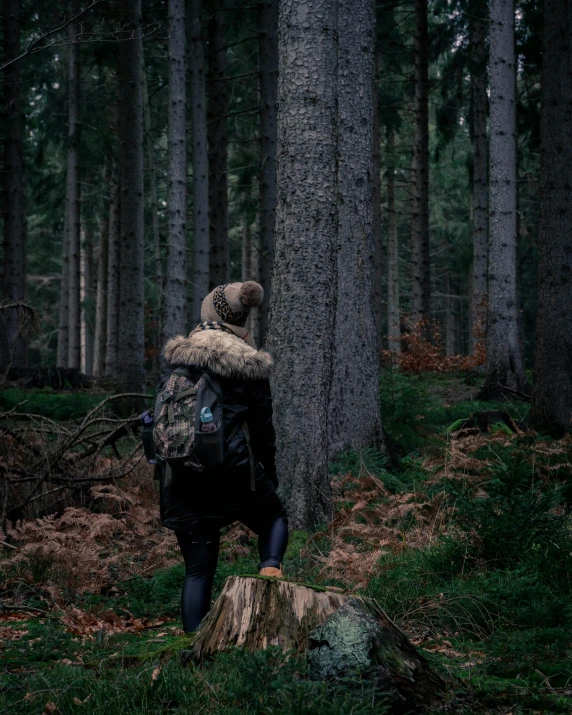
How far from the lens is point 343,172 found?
31.4 feet

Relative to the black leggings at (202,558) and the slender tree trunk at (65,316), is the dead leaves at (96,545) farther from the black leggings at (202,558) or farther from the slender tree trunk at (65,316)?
the slender tree trunk at (65,316)

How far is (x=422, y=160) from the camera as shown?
23.7m

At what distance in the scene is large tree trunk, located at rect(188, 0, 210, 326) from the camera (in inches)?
743

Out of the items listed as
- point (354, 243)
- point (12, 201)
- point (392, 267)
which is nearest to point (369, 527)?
point (354, 243)

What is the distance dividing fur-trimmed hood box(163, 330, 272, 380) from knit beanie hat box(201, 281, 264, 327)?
19 cm

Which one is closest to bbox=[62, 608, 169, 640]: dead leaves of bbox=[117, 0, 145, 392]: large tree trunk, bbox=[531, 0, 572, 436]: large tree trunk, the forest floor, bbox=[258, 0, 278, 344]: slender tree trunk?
the forest floor

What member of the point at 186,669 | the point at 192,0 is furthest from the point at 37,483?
the point at 192,0

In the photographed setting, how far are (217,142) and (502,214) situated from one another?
10101 mm

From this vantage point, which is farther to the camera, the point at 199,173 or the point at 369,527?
the point at 199,173

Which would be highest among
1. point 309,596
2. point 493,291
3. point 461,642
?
point 493,291

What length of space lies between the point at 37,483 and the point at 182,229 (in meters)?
9.12

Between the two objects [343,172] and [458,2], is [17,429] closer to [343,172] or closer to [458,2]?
[343,172]

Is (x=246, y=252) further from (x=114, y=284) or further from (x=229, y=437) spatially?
(x=229, y=437)

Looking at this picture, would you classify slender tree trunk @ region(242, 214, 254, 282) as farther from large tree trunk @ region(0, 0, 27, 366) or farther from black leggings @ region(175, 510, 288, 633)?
black leggings @ region(175, 510, 288, 633)
